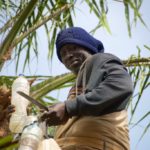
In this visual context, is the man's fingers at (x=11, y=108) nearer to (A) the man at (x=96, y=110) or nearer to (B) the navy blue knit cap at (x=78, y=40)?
(A) the man at (x=96, y=110)

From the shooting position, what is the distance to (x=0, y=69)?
2.58 meters

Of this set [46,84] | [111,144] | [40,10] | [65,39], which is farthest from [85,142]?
[40,10]

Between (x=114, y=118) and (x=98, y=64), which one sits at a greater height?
(x=98, y=64)

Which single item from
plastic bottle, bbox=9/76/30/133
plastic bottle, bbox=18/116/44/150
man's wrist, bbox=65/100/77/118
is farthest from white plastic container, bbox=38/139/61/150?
plastic bottle, bbox=9/76/30/133

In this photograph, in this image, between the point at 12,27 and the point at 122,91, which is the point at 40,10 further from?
the point at 122,91

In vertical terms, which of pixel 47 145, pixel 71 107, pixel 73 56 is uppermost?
pixel 73 56

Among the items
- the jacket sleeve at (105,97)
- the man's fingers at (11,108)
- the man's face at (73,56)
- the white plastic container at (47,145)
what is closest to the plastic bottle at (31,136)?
the white plastic container at (47,145)

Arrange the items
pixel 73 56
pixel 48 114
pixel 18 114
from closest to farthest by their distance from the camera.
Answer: pixel 48 114 < pixel 18 114 < pixel 73 56

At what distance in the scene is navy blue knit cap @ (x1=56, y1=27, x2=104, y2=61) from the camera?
2348 mm

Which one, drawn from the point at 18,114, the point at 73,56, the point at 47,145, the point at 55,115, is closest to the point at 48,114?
the point at 55,115

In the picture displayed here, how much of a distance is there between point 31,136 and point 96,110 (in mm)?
256

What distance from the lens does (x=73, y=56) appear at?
7.53ft

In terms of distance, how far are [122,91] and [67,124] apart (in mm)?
282

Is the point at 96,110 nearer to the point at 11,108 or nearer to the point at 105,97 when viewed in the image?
the point at 105,97
